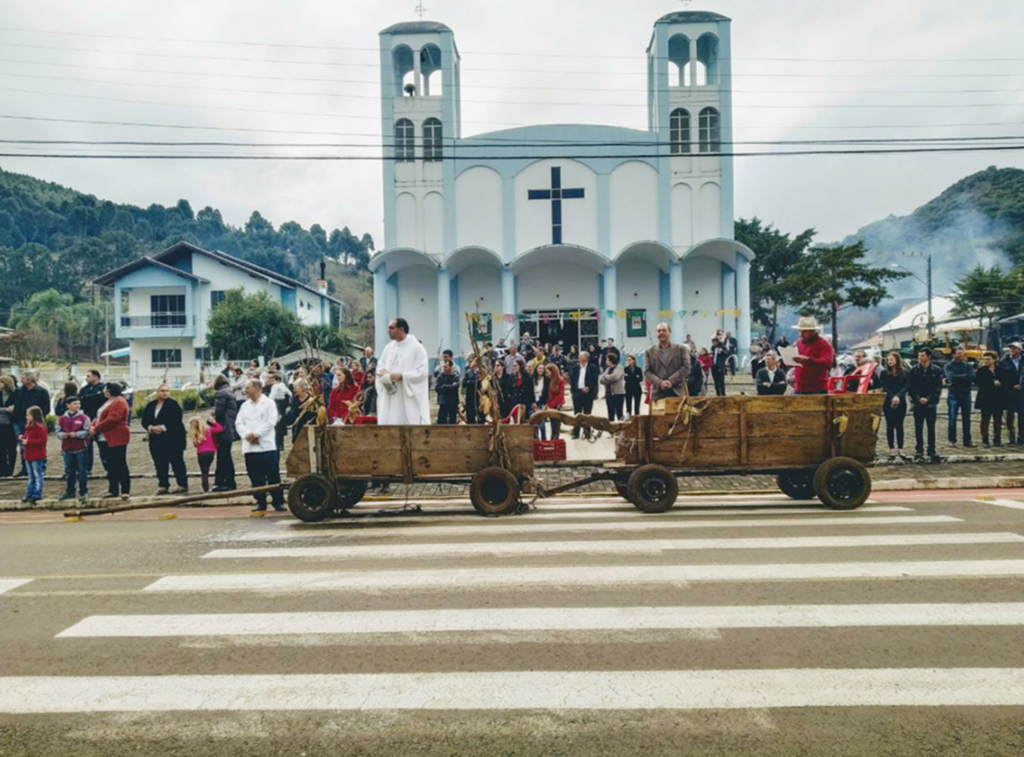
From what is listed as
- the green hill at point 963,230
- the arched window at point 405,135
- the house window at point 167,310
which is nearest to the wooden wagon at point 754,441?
the arched window at point 405,135

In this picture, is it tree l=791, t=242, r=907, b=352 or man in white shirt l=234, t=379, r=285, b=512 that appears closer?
man in white shirt l=234, t=379, r=285, b=512

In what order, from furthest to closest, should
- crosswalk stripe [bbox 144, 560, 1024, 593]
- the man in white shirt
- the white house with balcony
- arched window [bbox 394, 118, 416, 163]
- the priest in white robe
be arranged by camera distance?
the white house with balcony, arched window [bbox 394, 118, 416, 163], the priest in white robe, the man in white shirt, crosswalk stripe [bbox 144, 560, 1024, 593]

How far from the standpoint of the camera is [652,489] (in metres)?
9.27

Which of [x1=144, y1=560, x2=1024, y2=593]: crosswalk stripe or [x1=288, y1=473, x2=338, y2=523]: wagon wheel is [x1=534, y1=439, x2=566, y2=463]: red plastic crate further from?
[x1=144, y1=560, x2=1024, y2=593]: crosswalk stripe

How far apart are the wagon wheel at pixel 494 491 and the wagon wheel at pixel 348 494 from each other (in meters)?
1.30

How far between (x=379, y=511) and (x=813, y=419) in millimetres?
5041

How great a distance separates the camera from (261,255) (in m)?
134

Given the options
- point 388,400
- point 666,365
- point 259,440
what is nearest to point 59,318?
point 259,440

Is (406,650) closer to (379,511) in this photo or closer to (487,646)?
(487,646)

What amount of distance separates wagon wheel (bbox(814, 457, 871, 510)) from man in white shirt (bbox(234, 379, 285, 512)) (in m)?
6.36

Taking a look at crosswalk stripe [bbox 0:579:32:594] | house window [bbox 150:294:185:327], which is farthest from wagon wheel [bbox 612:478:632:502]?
house window [bbox 150:294:185:327]

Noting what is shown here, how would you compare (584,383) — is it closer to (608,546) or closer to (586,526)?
(586,526)

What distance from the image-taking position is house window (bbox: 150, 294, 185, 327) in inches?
2104

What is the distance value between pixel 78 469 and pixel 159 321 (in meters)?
44.2
